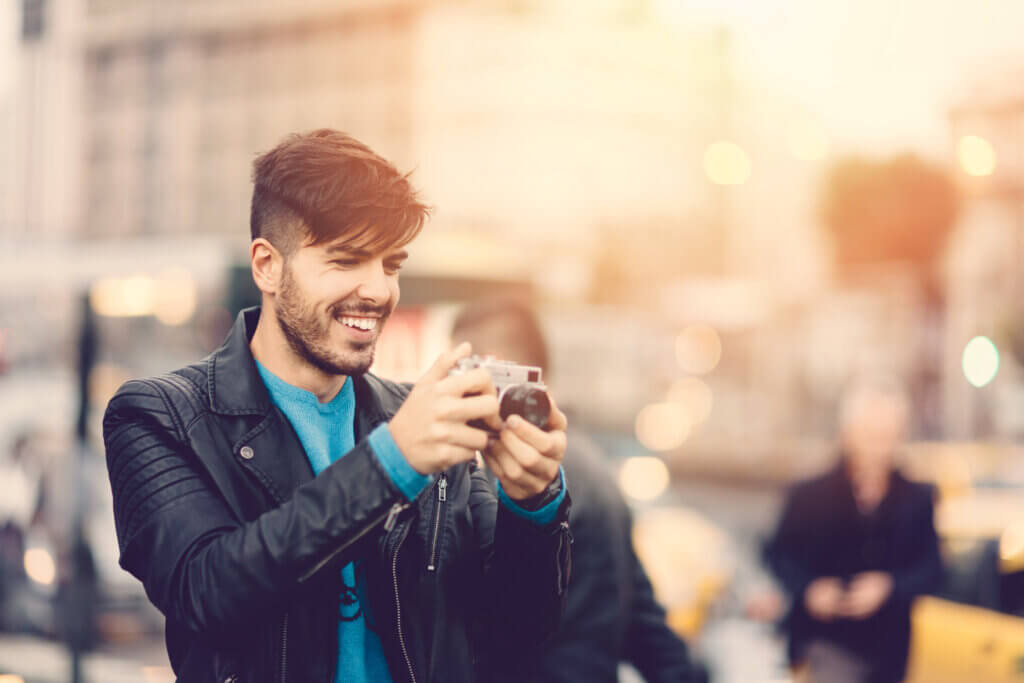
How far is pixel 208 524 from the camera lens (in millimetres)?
1367

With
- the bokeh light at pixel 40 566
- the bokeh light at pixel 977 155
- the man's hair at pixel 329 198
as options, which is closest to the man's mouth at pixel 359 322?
the man's hair at pixel 329 198

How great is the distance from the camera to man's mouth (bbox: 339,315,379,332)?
58.7 inches

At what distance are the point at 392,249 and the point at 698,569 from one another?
644 cm

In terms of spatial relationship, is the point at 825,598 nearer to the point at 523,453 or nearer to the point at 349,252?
the point at 523,453

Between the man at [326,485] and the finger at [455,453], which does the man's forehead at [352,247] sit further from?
the finger at [455,453]

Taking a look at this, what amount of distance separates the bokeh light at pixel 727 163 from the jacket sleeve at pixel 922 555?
2246 centimetres

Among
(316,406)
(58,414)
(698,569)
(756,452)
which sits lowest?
(756,452)

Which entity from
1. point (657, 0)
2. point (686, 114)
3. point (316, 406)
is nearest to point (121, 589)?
point (316, 406)

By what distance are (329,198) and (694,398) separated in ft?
74.1

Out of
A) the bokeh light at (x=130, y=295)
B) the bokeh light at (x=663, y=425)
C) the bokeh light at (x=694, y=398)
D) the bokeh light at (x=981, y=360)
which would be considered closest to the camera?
the bokeh light at (x=130, y=295)

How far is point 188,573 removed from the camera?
4.37ft

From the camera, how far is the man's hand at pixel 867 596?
3.82 m

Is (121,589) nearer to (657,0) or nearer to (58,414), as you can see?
(58,414)

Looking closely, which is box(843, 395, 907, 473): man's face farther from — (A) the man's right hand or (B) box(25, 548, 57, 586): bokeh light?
(B) box(25, 548, 57, 586): bokeh light
